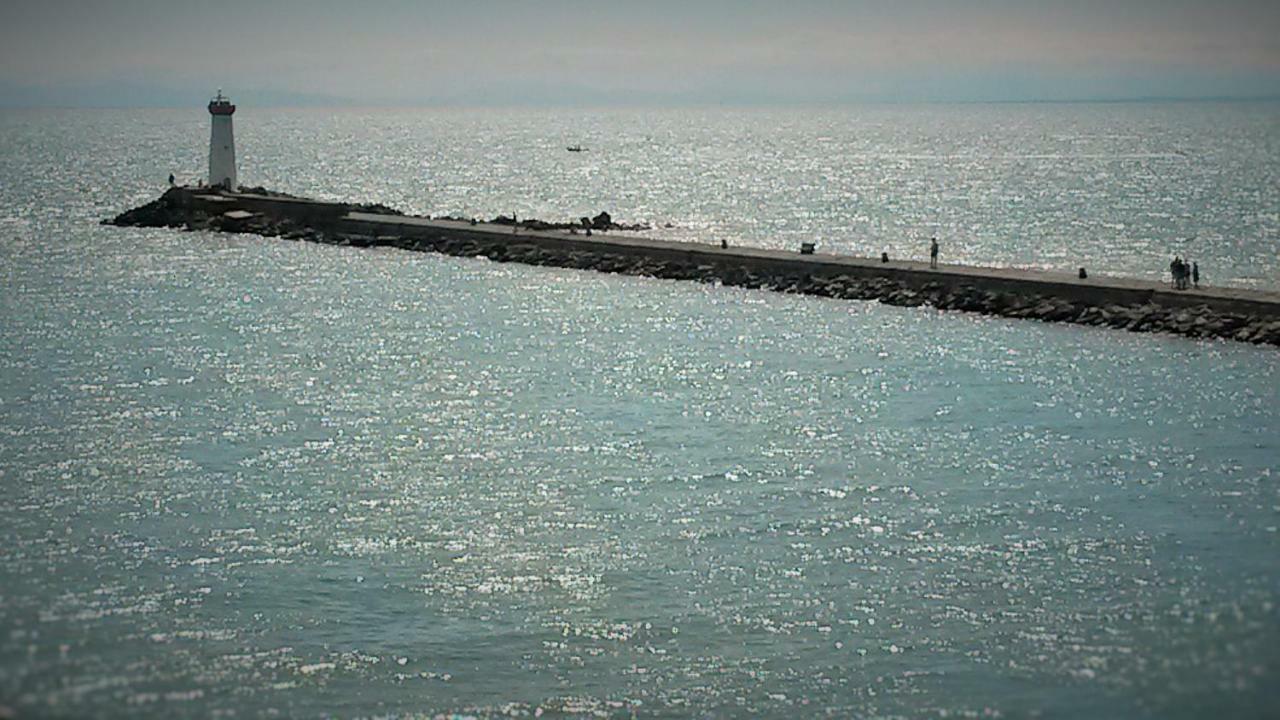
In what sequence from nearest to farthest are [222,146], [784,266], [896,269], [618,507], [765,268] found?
[618,507] → [896,269] → [784,266] → [765,268] → [222,146]

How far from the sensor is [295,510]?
Result: 86.7 feet

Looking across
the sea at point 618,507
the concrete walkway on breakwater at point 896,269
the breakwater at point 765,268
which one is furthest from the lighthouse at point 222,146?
the sea at point 618,507

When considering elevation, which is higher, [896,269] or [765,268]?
[896,269]

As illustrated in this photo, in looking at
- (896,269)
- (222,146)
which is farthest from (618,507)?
(222,146)

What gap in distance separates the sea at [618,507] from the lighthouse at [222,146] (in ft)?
89.8

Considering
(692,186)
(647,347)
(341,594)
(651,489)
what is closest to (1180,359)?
(647,347)

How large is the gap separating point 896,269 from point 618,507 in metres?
26.5

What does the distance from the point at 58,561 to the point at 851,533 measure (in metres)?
11.6

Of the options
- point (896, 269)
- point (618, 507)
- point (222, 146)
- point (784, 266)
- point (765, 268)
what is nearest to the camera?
point (618, 507)

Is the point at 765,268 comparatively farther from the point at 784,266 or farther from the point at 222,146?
the point at 222,146

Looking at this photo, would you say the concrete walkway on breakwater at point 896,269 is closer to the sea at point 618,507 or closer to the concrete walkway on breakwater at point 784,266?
→ the concrete walkway on breakwater at point 784,266

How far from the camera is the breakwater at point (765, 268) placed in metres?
42.8

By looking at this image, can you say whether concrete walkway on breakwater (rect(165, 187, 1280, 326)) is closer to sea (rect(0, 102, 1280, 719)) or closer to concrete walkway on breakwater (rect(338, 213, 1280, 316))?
concrete walkway on breakwater (rect(338, 213, 1280, 316))

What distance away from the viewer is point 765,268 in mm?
54906
